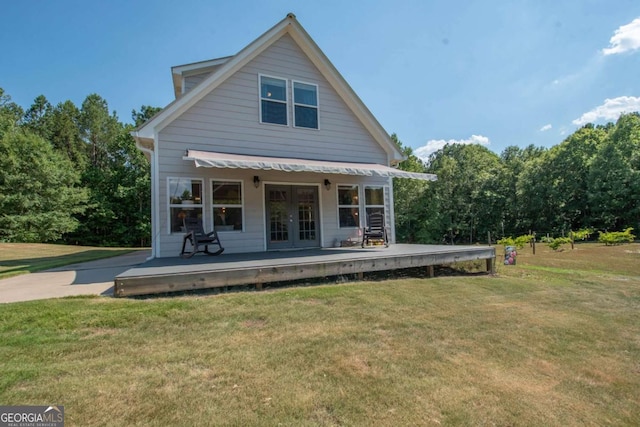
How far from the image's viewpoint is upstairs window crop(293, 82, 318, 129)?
931 cm

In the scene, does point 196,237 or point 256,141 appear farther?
point 256,141

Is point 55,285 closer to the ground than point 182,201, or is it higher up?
closer to the ground

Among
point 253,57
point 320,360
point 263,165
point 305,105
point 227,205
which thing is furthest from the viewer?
point 305,105

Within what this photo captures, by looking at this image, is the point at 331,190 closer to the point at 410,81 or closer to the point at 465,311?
the point at 465,311

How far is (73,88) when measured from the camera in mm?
29125

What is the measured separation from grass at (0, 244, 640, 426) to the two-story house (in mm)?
3547

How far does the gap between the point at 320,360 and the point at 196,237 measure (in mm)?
4966

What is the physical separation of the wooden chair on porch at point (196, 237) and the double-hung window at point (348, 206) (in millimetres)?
3901

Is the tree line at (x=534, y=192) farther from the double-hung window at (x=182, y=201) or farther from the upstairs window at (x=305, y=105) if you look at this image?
the double-hung window at (x=182, y=201)

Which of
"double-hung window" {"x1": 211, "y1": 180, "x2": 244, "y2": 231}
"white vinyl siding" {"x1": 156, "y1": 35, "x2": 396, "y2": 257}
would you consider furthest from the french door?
"double-hung window" {"x1": 211, "y1": 180, "x2": 244, "y2": 231}

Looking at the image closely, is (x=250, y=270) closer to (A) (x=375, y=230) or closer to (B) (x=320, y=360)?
(B) (x=320, y=360)

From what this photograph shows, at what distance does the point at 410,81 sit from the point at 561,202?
66.3 ft

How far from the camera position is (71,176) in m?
23.1

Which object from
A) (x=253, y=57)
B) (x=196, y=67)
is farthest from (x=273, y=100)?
(x=196, y=67)
